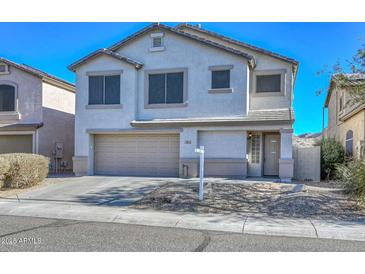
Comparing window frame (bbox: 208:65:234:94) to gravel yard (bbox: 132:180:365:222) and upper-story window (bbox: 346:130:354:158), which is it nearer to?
gravel yard (bbox: 132:180:365:222)

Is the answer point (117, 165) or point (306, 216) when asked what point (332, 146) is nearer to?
point (306, 216)

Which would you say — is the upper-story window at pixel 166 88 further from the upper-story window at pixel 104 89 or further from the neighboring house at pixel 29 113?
the neighboring house at pixel 29 113

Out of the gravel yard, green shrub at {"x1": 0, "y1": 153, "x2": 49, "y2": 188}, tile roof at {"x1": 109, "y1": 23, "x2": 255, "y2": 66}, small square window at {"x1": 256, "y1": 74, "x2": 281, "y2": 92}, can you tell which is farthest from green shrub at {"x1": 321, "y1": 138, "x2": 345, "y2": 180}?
green shrub at {"x1": 0, "y1": 153, "x2": 49, "y2": 188}

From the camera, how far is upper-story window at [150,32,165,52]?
16844 millimetres

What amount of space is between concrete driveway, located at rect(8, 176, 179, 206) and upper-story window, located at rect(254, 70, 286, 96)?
6.90 metres

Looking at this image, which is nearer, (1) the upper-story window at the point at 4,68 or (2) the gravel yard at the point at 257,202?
(2) the gravel yard at the point at 257,202

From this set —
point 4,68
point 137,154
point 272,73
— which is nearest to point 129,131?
point 137,154

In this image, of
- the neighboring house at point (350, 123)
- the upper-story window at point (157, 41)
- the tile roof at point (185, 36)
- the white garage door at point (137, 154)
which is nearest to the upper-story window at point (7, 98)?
the white garage door at point (137, 154)

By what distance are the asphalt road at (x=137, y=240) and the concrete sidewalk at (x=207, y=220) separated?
1.41ft

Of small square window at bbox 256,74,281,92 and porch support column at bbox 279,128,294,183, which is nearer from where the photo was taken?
porch support column at bbox 279,128,294,183

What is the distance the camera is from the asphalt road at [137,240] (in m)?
5.98

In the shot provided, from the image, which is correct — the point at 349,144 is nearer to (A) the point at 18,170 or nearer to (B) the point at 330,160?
(B) the point at 330,160

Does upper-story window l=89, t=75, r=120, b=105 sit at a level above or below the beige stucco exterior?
above

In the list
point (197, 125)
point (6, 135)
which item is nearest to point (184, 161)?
point (197, 125)
